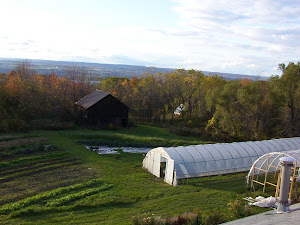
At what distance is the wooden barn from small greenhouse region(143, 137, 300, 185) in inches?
739

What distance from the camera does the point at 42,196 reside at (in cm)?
1517

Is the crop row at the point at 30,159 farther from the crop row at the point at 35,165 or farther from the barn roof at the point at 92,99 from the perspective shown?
the barn roof at the point at 92,99

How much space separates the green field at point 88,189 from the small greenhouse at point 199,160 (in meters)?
0.55

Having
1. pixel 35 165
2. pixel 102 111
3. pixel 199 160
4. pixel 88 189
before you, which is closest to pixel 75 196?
pixel 88 189

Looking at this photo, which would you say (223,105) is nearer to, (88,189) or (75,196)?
(88,189)

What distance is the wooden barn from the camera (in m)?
38.7

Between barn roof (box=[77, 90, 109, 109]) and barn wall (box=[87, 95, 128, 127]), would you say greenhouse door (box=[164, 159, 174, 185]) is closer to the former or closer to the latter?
barn wall (box=[87, 95, 128, 127])

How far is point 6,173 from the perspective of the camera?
19.0 meters

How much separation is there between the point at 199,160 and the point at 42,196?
1003 centimetres

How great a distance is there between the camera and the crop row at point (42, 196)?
1378cm

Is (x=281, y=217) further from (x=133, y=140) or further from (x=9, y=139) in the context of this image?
(x=9, y=139)

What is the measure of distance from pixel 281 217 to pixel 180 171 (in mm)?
8749

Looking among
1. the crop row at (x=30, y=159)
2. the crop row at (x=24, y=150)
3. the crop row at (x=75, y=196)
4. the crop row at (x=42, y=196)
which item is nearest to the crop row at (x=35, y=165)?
the crop row at (x=30, y=159)

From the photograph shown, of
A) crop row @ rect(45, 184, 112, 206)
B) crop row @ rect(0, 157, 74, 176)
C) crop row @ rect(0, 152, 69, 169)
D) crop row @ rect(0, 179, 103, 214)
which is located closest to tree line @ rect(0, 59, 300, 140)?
crop row @ rect(0, 152, 69, 169)
